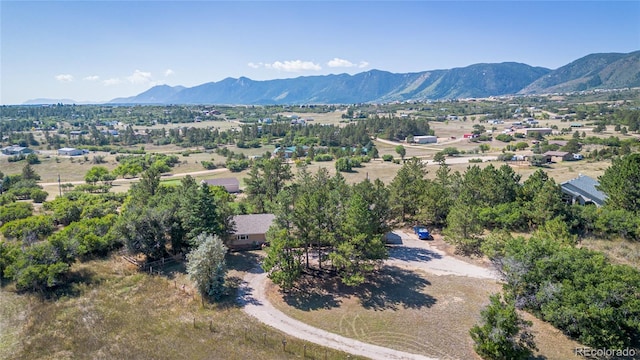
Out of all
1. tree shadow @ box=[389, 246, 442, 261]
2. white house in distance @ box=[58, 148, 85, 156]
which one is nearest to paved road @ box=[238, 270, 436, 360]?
tree shadow @ box=[389, 246, 442, 261]

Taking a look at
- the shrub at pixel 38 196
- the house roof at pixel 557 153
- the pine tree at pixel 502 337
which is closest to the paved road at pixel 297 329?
the pine tree at pixel 502 337

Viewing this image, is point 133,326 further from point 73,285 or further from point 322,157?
point 322,157

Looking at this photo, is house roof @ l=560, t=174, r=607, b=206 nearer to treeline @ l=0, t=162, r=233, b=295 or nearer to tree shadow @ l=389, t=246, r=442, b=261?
tree shadow @ l=389, t=246, r=442, b=261

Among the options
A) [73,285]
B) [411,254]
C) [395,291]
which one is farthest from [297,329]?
[73,285]

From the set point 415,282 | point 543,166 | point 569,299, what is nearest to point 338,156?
point 543,166

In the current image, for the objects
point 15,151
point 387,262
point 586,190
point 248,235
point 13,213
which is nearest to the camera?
point 387,262
